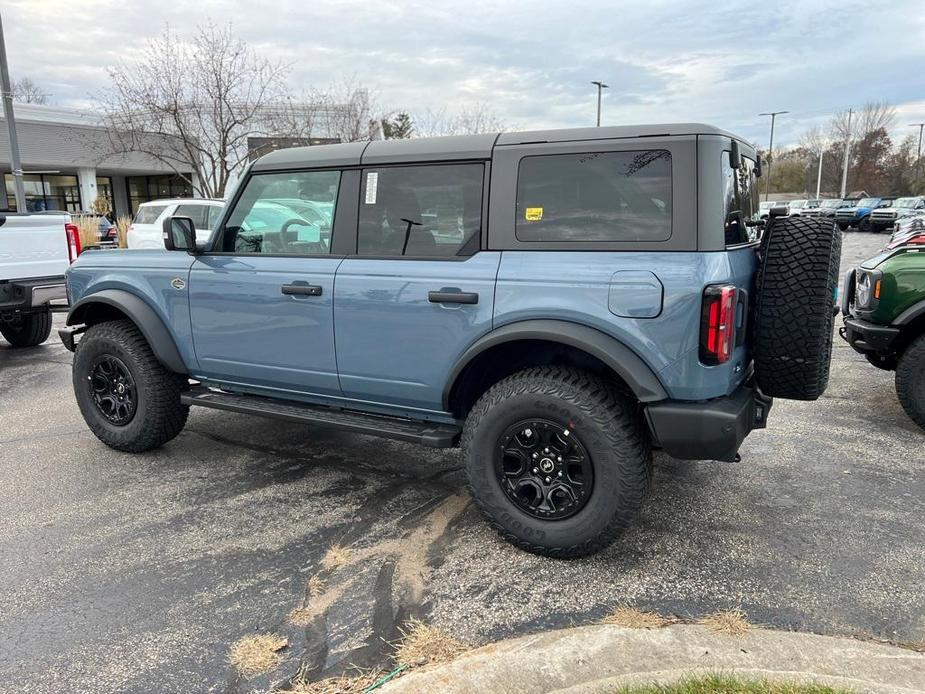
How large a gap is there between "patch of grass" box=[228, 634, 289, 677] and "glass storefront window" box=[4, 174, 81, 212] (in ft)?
132

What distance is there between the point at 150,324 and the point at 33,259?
4218mm

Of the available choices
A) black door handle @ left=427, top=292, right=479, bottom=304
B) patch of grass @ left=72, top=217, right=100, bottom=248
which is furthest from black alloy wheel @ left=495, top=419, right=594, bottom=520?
Result: patch of grass @ left=72, top=217, right=100, bottom=248

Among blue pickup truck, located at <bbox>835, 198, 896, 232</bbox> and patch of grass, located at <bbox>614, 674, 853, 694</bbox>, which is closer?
patch of grass, located at <bbox>614, 674, 853, 694</bbox>

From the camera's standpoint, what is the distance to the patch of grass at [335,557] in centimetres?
326

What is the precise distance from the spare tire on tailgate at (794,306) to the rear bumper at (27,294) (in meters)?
7.20

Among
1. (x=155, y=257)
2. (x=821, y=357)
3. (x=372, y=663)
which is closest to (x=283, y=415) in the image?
(x=155, y=257)

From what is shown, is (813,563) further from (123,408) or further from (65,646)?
(123,408)

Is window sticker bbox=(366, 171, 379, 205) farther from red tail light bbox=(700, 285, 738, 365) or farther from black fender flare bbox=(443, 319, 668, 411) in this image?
red tail light bbox=(700, 285, 738, 365)

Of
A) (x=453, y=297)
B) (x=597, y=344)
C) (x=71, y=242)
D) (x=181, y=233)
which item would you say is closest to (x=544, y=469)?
(x=597, y=344)

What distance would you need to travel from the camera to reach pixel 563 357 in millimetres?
3385

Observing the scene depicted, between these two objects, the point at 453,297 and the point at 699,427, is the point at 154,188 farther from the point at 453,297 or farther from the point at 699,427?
the point at 699,427

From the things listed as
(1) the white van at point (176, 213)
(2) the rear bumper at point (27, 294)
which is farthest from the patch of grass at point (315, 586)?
(1) the white van at point (176, 213)

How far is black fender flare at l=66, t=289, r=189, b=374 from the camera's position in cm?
434

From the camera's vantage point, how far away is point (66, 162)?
34.3 meters
